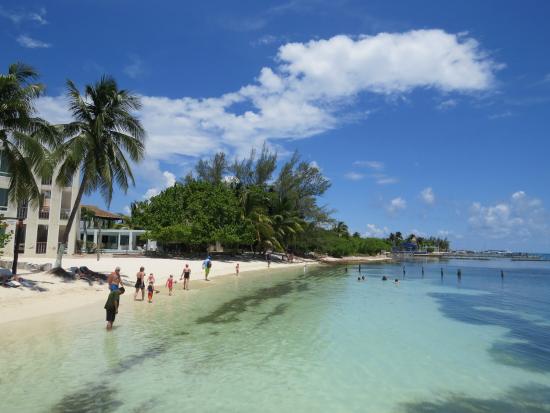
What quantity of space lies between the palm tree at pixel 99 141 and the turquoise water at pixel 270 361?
24.6ft

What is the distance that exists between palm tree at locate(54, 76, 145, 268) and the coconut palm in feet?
14.2

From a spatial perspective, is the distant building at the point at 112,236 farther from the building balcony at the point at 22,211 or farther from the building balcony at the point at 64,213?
the building balcony at the point at 22,211

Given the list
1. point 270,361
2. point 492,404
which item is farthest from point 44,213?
point 492,404

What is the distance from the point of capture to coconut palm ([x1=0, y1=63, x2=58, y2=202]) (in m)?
16.9

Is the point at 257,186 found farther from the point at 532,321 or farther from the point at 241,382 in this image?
the point at 241,382

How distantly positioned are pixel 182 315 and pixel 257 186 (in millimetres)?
39680

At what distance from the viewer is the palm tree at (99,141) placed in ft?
74.6

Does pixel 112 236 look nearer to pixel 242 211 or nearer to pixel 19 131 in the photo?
pixel 242 211

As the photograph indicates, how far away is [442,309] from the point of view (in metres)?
Answer: 25.8

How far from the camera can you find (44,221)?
3831cm

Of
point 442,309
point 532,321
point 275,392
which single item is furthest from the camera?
point 442,309

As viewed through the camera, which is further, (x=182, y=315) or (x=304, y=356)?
Answer: (x=182, y=315)

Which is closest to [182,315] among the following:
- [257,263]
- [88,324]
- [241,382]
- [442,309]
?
[88,324]

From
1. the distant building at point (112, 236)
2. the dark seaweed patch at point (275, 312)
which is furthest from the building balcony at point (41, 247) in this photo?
the dark seaweed patch at point (275, 312)
